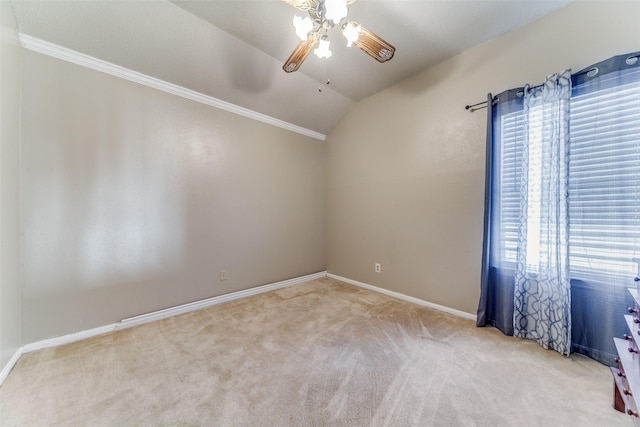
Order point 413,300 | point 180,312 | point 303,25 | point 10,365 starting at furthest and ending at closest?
point 413,300 → point 180,312 → point 10,365 → point 303,25

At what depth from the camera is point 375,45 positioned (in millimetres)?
1596

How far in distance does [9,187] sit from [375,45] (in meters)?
2.71

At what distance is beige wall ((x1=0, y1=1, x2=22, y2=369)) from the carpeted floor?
0.31m

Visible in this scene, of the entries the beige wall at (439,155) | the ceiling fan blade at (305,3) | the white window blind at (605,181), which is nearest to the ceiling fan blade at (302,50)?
the ceiling fan blade at (305,3)

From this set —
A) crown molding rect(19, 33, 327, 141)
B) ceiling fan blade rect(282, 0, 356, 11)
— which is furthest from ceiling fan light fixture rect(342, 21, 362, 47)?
crown molding rect(19, 33, 327, 141)

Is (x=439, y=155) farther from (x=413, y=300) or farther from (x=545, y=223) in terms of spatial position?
(x=413, y=300)

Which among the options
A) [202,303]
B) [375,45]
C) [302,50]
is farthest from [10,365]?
[375,45]

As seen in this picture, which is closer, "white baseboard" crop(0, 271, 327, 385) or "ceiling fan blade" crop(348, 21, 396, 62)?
"ceiling fan blade" crop(348, 21, 396, 62)

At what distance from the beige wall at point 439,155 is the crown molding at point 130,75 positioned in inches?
58.4

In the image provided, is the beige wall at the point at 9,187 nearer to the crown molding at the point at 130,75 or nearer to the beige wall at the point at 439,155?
the crown molding at the point at 130,75

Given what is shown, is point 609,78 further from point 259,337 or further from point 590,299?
point 259,337

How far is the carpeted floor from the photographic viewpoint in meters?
1.26

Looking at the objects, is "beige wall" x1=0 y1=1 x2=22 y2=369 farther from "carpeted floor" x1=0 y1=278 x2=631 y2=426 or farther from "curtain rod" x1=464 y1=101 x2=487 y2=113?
"curtain rod" x1=464 y1=101 x2=487 y2=113

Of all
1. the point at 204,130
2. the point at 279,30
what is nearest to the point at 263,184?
the point at 204,130
